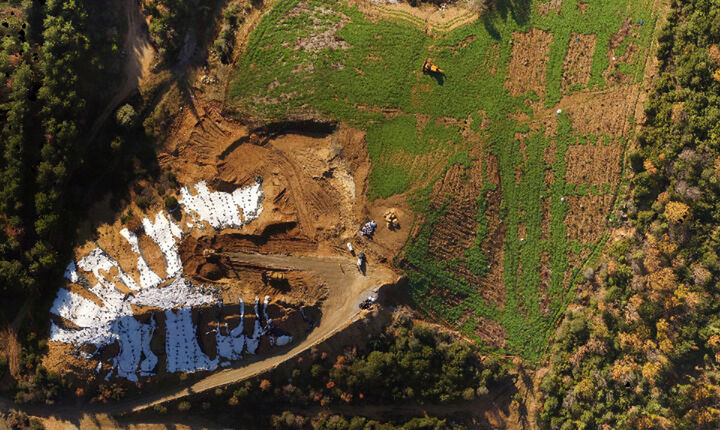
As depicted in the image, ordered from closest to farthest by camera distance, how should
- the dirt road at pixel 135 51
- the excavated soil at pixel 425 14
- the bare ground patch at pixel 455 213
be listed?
the bare ground patch at pixel 455 213
the dirt road at pixel 135 51
the excavated soil at pixel 425 14

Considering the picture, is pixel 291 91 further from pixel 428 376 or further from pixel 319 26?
pixel 428 376

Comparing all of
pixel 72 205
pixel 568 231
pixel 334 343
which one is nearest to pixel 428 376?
pixel 334 343

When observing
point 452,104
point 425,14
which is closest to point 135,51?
point 425,14

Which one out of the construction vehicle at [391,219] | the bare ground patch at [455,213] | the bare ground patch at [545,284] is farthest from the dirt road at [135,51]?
the bare ground patch at [545,284]

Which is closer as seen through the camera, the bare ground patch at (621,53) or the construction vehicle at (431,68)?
the construction vehicle at (431,68)

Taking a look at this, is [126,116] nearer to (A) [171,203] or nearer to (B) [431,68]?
(A) [171,203]

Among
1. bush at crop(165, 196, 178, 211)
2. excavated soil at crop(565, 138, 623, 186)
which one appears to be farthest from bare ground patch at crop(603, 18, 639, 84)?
bush at crop(165, 196, 178, 211)

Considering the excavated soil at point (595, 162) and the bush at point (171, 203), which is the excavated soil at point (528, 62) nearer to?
the excavated soil at point (595, 162)
